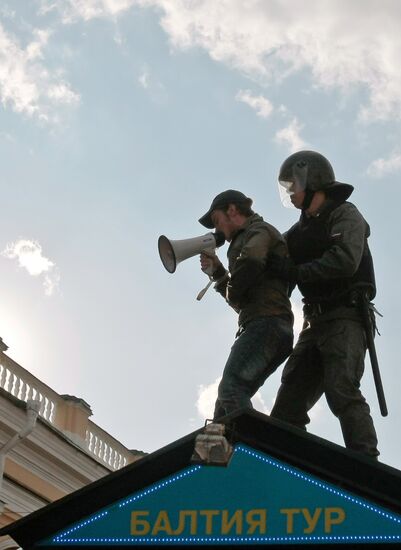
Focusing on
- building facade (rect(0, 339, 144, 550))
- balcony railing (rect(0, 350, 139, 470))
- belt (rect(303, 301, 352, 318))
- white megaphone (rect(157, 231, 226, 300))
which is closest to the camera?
belt (rect(303, 301, 352, 318))

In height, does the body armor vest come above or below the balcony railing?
below

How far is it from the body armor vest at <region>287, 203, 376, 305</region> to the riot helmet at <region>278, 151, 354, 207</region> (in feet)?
0.33

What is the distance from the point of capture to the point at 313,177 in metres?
6.57

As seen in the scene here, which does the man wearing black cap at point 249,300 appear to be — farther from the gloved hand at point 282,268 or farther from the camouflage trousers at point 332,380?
A: the camouflage trousers at point 332,380

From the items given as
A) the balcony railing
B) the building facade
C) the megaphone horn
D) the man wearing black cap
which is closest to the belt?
the man wearing black cap

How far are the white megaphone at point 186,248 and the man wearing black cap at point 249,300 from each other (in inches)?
2.2

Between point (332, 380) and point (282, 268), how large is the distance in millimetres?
698

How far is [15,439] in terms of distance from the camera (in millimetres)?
17172

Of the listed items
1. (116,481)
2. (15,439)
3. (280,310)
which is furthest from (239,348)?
(15,439)

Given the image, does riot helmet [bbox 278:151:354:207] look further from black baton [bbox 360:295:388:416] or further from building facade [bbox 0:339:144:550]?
building facade [bbox 0:339:144:550]

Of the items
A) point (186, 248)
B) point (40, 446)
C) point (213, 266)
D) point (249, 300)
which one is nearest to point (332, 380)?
point (249, 300)

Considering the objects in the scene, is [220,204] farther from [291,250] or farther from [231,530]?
[231,530]

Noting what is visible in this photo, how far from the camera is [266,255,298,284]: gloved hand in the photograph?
20.4 ft

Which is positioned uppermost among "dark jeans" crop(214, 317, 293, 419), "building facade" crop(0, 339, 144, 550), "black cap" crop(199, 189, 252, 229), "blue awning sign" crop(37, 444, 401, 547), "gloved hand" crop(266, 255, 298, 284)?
"building facade" crop(0, 339, 144, 550)
